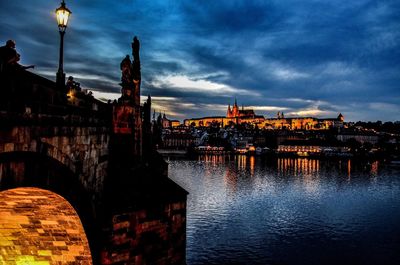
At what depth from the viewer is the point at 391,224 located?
3950 cm

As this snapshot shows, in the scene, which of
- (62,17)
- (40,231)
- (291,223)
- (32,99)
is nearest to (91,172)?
(40,231)

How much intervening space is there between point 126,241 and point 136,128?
4.63 m

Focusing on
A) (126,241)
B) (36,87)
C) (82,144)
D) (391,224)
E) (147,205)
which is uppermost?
(36,87)

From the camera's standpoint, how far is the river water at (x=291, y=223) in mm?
29547

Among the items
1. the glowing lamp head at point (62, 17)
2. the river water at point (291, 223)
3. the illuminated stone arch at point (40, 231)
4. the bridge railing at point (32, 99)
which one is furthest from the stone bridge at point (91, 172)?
the river water at point (291, 223)

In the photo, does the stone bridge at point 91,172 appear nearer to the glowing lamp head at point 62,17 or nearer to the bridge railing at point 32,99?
the bridge railing at point 32,99

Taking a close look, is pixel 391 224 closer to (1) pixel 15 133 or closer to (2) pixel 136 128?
(2) pixel 136 128

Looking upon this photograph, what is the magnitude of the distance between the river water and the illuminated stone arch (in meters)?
15.2

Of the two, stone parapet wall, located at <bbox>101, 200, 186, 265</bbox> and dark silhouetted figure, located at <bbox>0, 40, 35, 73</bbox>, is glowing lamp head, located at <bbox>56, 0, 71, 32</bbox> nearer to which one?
dark silhouetted figure, located at <bbox>0, 40, 35, 73</bbox>

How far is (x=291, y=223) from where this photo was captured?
39.3m

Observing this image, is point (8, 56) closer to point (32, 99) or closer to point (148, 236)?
point (32, 99)

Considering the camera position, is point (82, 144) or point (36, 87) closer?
point (36, 87)

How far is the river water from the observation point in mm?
29547

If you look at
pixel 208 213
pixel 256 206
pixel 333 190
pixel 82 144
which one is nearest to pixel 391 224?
pixel 256 206
